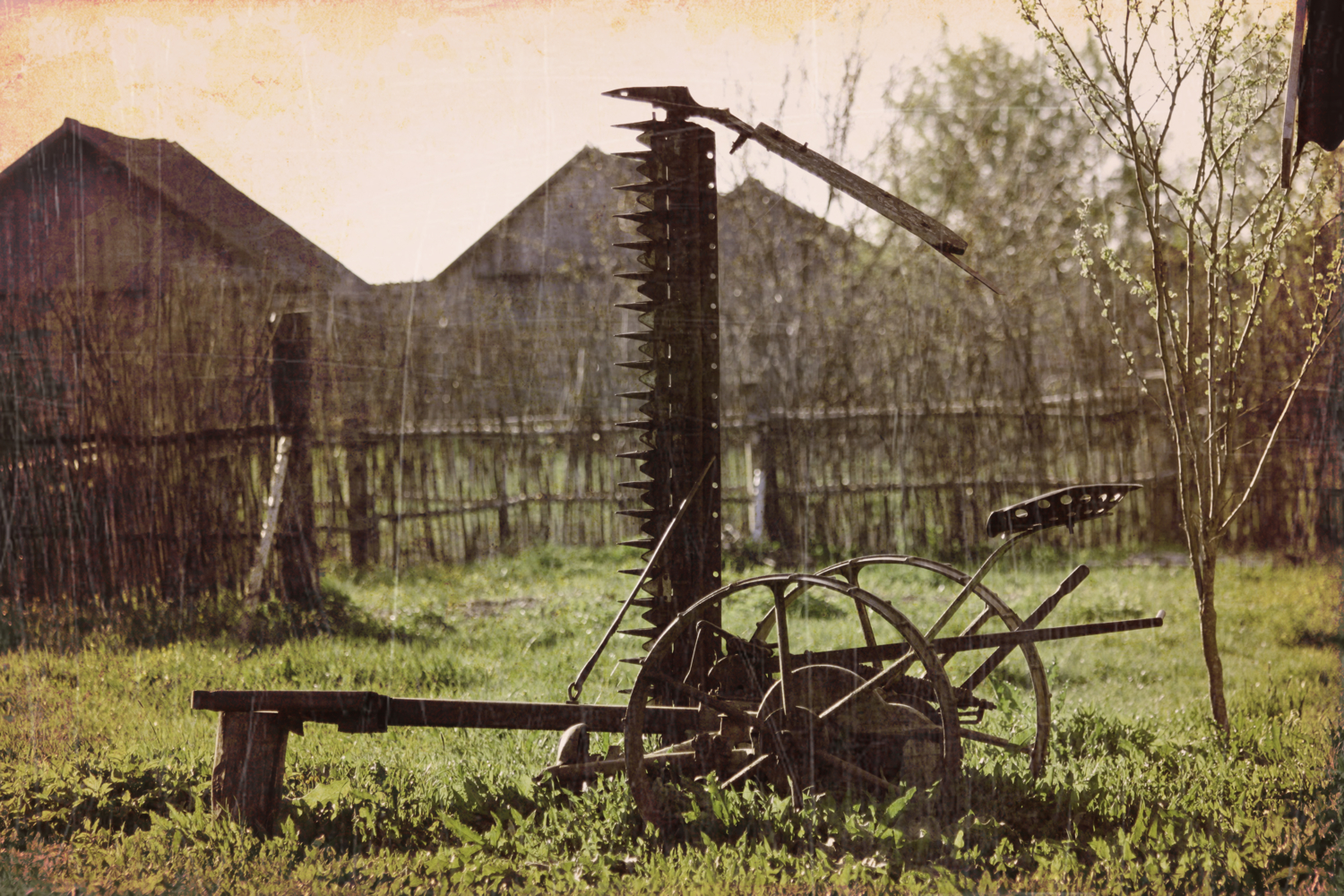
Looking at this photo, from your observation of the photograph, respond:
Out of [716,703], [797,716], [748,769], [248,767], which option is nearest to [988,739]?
[797,716]

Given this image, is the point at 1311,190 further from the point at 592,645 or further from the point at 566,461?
the point at 566,461

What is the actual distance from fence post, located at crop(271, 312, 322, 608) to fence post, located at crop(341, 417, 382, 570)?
1.39m

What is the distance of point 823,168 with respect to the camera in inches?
172

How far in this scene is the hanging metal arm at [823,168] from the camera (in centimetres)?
407

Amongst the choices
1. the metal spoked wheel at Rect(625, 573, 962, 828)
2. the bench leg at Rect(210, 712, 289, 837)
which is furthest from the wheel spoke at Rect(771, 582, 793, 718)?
the bench leg at Rect(210, 712, 289, 837)

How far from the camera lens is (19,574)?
8.70 meters

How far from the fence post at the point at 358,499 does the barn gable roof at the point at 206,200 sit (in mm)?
1620

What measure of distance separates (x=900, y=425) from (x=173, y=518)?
7173 mm

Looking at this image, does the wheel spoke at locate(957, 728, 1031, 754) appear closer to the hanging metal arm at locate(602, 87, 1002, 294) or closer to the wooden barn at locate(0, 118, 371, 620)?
the hanging metal arm at locate(602, 87, 1002, 294)

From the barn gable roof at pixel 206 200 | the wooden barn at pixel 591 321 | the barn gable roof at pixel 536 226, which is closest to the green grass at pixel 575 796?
the barn gable roof at pixel 206 200

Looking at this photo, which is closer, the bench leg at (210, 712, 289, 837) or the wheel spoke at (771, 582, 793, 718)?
the wheel spoke at (771, 582, 793, 718)

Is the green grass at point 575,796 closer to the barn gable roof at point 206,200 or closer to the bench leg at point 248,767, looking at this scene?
the bench leg at point 248,767

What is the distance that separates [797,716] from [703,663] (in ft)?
2.16

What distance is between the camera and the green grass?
365cm
